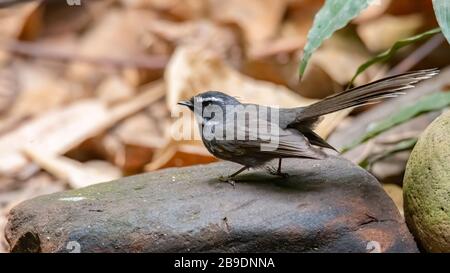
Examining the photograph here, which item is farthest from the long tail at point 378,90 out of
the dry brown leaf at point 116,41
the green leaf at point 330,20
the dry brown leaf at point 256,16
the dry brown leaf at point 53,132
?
the dry brown leaf at point 116,41

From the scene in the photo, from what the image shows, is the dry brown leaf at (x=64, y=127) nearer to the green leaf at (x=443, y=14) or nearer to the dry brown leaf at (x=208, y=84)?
the dry brown leaf at (x=208, y=84)

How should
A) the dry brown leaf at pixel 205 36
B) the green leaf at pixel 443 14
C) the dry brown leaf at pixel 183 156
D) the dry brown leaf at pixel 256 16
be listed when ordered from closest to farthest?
1. the green leaf at pixel 443 14
2. the dry brown leaf at pixel 183 156
3. the dry brown leaf at pixel 205 36
4. the dry brown leaf at pixel 256 16

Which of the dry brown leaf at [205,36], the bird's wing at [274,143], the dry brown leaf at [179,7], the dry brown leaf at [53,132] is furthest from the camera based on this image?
the dry brown leaf at [179,7]

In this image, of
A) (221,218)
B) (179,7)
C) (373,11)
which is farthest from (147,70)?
(221,218)

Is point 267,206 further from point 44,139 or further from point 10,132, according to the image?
point 10,132

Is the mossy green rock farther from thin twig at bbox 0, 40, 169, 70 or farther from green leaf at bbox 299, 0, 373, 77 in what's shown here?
thin twig at bbox 0, 40, 169, 70

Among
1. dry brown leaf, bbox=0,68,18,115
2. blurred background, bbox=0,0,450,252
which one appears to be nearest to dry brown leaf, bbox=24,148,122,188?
blurred background, bbox=0,0,450,252
